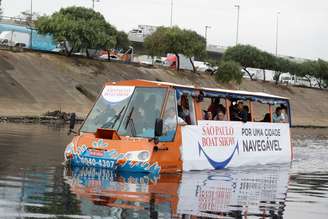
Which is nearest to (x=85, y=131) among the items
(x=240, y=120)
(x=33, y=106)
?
(x=240, y=120)

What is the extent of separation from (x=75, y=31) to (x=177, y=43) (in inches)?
724

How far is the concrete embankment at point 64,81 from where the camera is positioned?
180 feet

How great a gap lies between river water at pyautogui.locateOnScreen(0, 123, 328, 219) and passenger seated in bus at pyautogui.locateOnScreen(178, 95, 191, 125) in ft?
5.02

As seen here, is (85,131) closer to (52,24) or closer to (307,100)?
(52,24)

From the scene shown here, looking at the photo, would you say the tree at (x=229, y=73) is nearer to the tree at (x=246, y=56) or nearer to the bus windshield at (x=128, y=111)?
the tree at (x=246, y=56)

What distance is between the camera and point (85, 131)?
20.2m

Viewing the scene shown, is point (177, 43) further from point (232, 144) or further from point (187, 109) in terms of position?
point (187, 109)

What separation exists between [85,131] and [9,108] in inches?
1253

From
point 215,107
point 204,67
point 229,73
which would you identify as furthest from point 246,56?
point 215,107

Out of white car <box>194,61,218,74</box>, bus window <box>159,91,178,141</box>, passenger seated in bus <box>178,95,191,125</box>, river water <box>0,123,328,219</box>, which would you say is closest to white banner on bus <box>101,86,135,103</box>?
bus window <box>159,91,178,141</box>

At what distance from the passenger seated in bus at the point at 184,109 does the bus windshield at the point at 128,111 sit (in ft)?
3.03

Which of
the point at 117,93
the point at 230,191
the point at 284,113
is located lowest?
the point at 230,191

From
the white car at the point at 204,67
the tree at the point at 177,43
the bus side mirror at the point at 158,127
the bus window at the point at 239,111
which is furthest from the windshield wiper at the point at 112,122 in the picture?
the white car at the point at 204,67

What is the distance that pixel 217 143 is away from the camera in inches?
843
